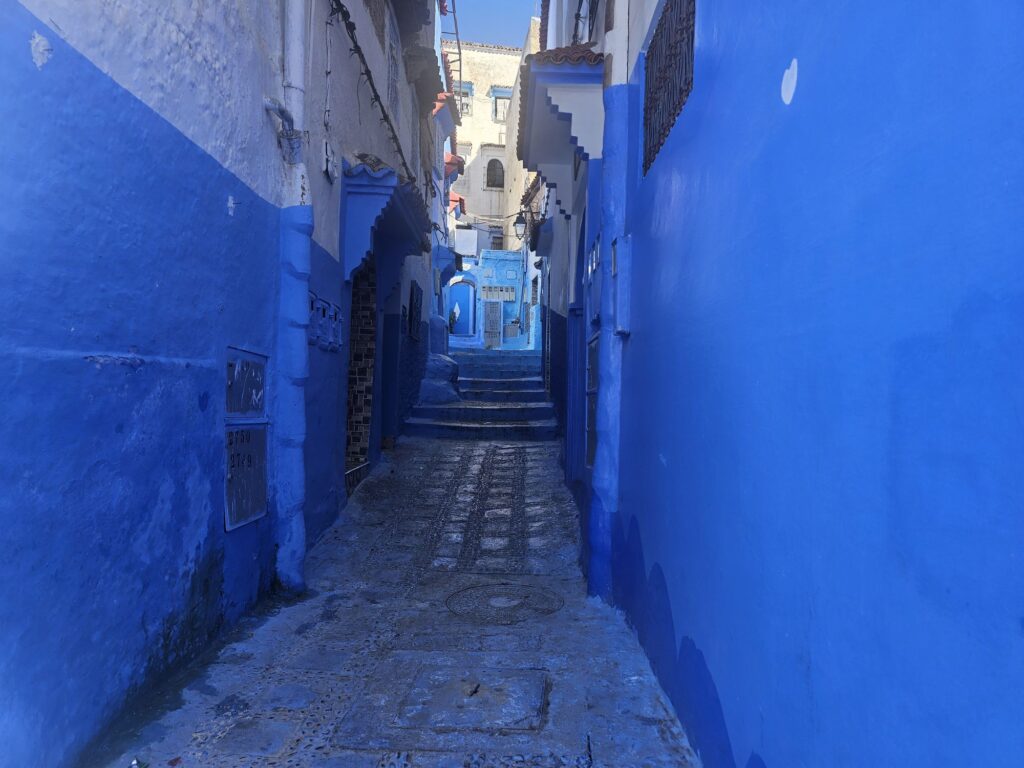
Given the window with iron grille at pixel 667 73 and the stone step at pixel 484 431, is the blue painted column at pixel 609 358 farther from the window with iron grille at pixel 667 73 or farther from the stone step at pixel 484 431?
the stone step at pixel 484 431

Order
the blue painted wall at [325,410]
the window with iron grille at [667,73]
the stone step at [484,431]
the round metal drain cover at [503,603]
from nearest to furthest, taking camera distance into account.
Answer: the window with iron grille at [667,73] < the round metal drain cover at [503,603] < the blue painted wall at [325,410] < the stone step at [484,431]

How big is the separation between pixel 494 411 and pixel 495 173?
2334 cm

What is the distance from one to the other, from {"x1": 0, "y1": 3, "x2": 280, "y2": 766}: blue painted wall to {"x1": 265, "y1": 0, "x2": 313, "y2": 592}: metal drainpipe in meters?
0.95

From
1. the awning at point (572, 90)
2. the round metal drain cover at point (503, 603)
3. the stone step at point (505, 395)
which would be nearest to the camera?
the round metal drain cover at point (503, 603)

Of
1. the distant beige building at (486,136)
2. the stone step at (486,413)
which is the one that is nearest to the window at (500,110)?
the distant beige building at (486,136)

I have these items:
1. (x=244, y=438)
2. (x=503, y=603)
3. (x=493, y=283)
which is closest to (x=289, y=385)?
(x=244, y=438)

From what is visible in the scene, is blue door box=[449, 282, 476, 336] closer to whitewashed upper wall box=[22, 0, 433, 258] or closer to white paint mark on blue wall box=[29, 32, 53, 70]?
whitewashed upper wall box=[22, 0, 433, 258]

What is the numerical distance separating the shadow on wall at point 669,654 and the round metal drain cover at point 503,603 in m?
0.58

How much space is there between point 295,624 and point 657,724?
2.45 m

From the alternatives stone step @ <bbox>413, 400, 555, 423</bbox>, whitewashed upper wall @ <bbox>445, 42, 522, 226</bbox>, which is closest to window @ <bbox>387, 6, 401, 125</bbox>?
stone step @ <bbox>413, 400, 555, 423</bbox>

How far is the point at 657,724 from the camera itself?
3.34 metres

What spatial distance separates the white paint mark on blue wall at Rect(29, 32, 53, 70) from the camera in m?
2.52

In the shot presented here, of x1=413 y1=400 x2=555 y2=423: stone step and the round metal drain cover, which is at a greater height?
x1=413 y1=400 x2=555 y2=423: stone step

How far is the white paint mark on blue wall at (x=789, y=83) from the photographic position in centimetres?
203
